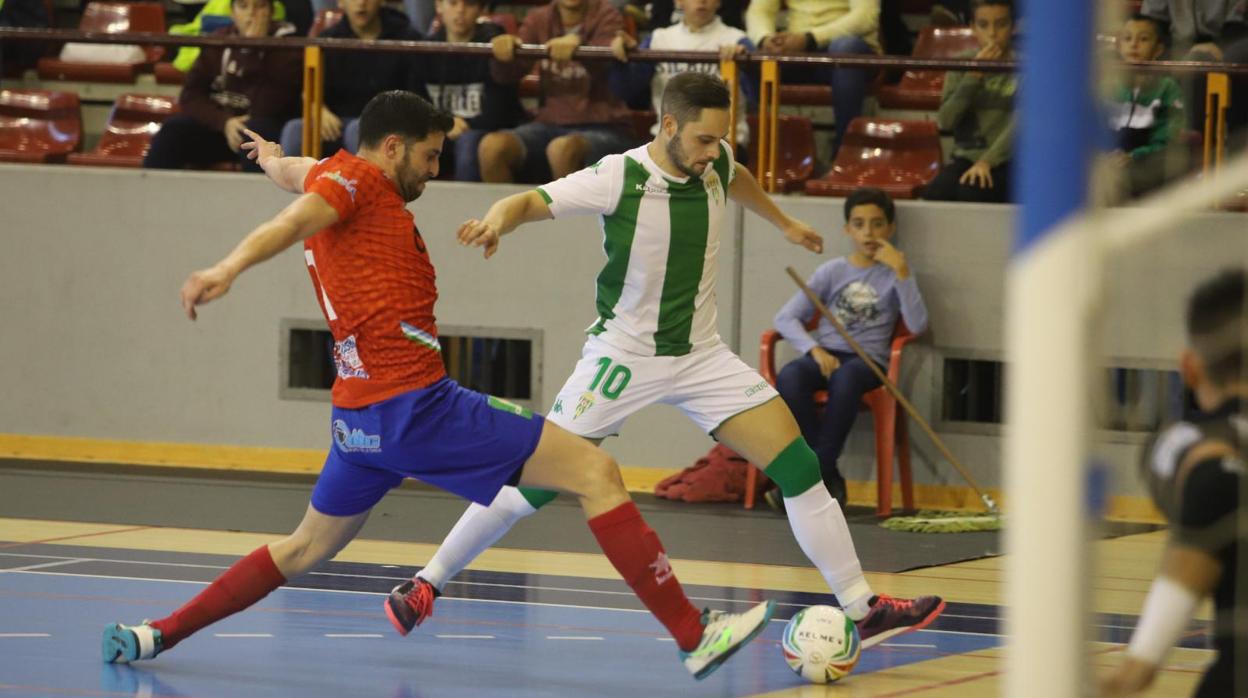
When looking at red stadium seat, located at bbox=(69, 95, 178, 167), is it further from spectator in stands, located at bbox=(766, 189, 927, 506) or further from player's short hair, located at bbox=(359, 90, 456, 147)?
player's short hair, located at bbox=(359, 90, 456, 147)

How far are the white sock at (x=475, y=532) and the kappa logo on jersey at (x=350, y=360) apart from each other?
33.4 inches

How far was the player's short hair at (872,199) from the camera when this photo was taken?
943cm

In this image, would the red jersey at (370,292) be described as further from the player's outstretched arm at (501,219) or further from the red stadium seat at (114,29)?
the red stadium seat at (114,29)

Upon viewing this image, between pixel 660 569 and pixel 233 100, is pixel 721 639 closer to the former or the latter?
pixel 660 569

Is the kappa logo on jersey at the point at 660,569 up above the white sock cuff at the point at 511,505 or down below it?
below

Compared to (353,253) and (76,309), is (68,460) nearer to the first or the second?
(76,309)

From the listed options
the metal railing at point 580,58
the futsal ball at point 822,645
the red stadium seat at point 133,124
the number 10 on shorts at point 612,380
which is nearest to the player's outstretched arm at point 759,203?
the number 10 on shorts at point 612,380

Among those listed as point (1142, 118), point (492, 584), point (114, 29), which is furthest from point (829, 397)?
point (114, 29)

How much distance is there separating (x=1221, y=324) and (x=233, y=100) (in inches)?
329

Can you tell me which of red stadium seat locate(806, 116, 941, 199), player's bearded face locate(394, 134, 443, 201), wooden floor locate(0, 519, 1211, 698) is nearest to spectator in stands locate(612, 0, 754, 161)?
red stadium seat locate(806, 116, 941, 199)

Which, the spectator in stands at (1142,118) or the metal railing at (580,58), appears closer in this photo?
the spectator in stands at (1142,118)

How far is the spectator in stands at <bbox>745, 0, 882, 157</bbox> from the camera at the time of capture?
10.3 meters

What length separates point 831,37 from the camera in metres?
10.4

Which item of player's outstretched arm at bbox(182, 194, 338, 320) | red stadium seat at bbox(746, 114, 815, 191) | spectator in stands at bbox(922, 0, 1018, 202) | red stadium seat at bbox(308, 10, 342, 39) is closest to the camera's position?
player's outstretched arm at bbox(182, 194, 338, 320)
